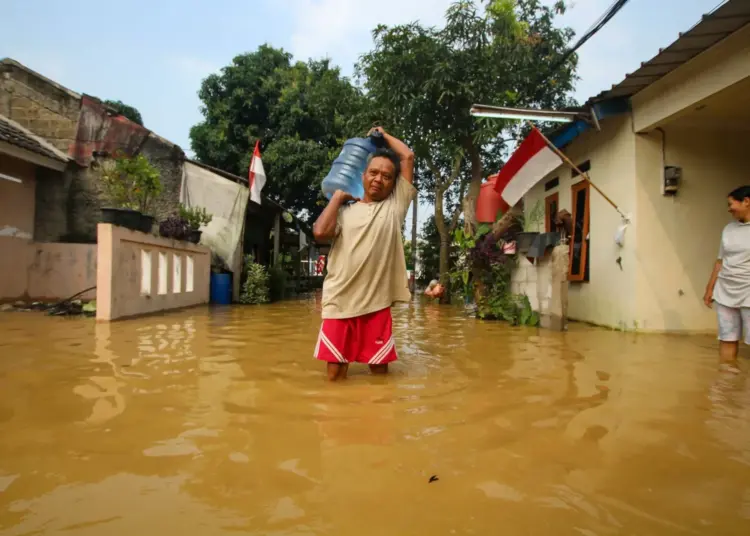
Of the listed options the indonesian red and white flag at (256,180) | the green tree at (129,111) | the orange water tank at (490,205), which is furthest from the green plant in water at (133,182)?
the green tree at (129,111)

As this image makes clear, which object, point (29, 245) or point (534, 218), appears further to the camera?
point (534, 218)

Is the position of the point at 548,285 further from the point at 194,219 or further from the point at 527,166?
the point at 194,219

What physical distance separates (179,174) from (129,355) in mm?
9406

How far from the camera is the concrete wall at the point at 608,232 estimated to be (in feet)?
23.0

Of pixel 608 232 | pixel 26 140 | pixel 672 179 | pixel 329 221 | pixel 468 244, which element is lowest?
pixel 329 221

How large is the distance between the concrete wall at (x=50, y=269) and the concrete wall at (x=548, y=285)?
8.25 m

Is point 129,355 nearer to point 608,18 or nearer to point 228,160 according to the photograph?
point 608,18

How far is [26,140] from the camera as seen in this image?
10289 millimetres

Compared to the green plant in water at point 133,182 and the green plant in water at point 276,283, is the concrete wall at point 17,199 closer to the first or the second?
the green plant in water at point 133,182

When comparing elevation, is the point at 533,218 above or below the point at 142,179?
below

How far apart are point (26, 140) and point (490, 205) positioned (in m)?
9.36

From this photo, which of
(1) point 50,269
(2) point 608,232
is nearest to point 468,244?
(2) point 608,232

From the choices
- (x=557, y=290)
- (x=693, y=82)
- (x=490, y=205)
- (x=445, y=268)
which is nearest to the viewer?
(x=693, y=82)

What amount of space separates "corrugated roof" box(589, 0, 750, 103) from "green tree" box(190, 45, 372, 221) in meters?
12.6
